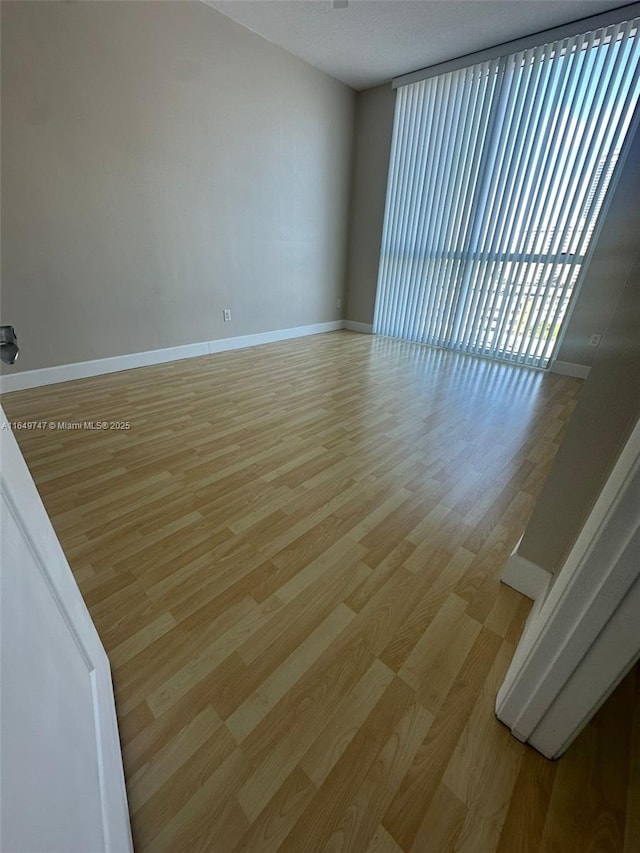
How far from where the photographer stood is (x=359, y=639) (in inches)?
40.1

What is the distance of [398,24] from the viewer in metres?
2.74

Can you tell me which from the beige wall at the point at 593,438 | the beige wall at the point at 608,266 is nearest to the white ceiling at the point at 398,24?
the beige wall at the point at 608,266

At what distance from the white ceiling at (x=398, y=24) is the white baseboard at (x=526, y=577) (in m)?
3.78

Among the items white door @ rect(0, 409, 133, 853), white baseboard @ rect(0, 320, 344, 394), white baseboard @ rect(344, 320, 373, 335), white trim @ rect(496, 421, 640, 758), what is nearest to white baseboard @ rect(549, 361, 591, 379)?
white baseboard @ rect(344, 320, 373, 335)

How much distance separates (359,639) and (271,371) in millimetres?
2581

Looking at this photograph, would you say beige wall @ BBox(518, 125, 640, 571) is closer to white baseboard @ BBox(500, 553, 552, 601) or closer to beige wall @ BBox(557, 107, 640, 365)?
white baseboard @ BBox(500, 553, 552, 601)

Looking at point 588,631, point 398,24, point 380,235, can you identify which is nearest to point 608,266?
point 380,235

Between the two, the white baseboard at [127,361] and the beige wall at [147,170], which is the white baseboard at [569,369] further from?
the beige wall at [147,170]

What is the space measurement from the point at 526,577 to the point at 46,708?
4.20 ft

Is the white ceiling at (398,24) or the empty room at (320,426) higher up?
the white ceiling at (398,24)

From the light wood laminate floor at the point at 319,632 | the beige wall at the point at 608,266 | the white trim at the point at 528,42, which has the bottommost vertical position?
the light wood laminate floor at the point at 319,632

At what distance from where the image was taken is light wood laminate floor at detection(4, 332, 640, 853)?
0.70 meters

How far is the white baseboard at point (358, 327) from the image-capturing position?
4.94 meters

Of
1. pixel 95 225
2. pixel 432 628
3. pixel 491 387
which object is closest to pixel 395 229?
pixel 491 387
